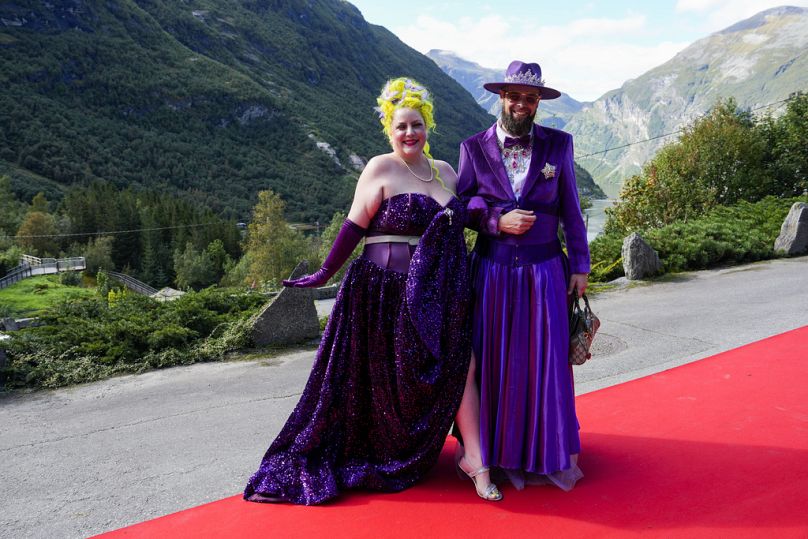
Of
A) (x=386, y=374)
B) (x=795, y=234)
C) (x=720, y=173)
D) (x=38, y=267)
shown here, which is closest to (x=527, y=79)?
(x=386, y=374)

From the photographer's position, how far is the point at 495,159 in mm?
2715

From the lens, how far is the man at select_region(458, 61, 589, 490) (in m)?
2.59

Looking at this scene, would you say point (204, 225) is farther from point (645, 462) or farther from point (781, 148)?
point (645, 462)

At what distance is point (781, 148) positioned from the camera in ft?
43.4

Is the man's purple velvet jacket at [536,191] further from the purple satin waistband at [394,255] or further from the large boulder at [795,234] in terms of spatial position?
the large boulder at [795,234]

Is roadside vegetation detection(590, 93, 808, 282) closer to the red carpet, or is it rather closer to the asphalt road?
the asphalt road

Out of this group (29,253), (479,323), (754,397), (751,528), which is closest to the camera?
(751,528)

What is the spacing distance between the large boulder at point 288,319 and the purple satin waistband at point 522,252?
3.42 metres

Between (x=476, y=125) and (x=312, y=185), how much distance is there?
78.4 metres

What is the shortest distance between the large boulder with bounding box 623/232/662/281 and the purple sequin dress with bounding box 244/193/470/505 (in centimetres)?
604

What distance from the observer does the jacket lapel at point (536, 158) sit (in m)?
2.66

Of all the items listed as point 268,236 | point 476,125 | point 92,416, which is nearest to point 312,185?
point 268,236

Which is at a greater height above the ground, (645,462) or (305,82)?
(305,82)

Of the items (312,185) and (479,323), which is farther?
(312,185)
